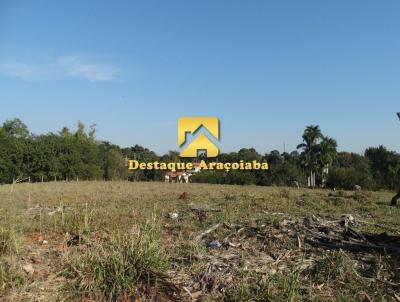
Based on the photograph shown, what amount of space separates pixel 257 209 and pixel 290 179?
3949 centimetres

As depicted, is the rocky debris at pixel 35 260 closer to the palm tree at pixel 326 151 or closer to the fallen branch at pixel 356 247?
the fallen branch at pixel 356 247

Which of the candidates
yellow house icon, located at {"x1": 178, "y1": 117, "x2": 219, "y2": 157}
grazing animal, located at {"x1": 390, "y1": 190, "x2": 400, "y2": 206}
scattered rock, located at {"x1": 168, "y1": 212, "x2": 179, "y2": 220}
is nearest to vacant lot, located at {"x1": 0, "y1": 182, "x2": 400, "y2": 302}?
scattered rock, located at {"x1": 168, "y1": 212, "x2": 179, "y2": 220}

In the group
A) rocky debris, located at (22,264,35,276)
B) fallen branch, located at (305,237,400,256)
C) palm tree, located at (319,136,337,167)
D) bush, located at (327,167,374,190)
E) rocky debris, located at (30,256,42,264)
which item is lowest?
rocky debris, located at (22,264,35,276)

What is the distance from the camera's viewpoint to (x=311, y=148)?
5803 centimetres

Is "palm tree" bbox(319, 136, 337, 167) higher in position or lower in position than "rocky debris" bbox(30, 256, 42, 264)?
higher

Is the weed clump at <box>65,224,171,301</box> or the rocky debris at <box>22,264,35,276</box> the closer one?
the weed clump at <box>65,224,171,301</box>

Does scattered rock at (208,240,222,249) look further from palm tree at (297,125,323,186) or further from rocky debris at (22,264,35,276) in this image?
palm tree at (297,125,323,186)

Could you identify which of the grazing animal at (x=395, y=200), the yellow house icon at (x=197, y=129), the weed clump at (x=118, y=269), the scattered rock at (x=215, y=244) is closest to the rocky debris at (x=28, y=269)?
the weed clump at (x=118, y=269)

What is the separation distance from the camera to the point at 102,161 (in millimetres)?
57125

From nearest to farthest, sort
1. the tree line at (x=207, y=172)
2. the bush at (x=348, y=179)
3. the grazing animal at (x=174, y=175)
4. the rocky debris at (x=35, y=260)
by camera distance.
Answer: the rocky debris at (x=35, y=260), the bush at (x=348, y=179), the tree line at (x=207, y=172), the grazing animal at (x=174, y=175)

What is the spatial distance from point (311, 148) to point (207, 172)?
16.9 metres

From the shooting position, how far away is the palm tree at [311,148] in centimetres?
5759

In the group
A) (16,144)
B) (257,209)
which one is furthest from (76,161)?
(257,209)

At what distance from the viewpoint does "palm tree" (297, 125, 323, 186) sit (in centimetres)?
5759
